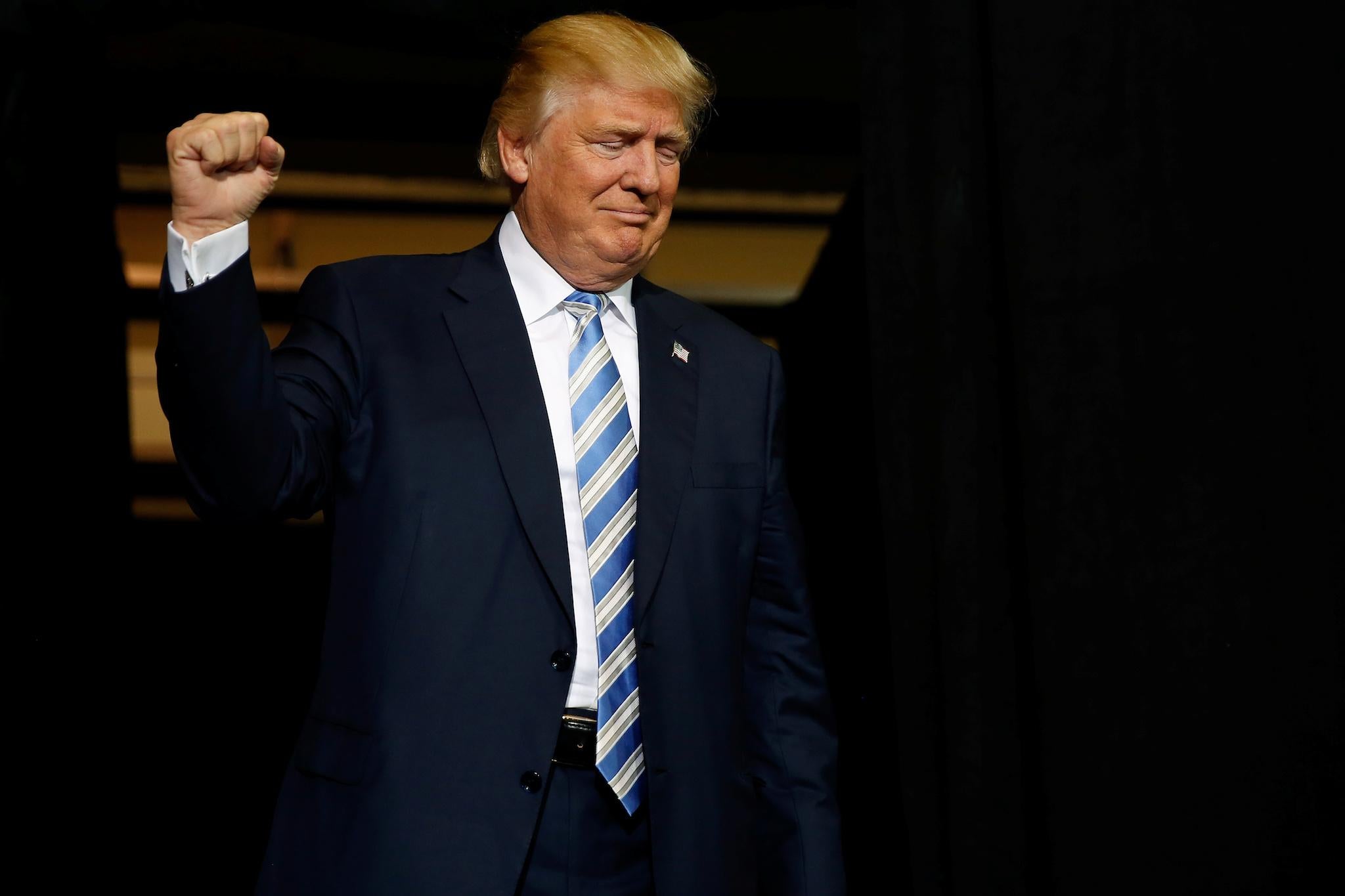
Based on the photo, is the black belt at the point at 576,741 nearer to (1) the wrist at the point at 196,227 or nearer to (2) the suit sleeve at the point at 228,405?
(2) the suit sleeve at the point at 228,405

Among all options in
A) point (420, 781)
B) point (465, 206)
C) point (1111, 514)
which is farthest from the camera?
point (465, 206)

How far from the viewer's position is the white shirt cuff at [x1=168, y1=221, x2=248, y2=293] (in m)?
1.32

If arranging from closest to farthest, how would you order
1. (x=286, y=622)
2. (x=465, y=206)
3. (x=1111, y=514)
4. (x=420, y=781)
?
(x=420, y=781), (x=1111, y=514), (x=286, y=622), (x=465, y=206)

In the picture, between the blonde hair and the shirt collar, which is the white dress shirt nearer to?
the shirt collar

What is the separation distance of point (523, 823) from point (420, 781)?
0.40 feet

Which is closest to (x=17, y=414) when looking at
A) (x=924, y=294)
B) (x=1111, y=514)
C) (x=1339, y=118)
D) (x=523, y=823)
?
(x=523, y=823)

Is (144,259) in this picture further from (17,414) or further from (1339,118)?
(1339,118)

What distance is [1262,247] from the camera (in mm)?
2033

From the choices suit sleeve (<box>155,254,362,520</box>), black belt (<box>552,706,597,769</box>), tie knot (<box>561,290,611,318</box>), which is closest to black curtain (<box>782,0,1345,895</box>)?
tie knot (<box>561,290,611,318</box>)

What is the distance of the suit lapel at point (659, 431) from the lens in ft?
5.37

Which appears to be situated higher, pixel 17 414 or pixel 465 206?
pixel 465 206

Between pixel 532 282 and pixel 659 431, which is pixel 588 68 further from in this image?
pixel 659 431

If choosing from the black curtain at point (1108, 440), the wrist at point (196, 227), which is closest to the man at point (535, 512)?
the wrist at point (196, 227)

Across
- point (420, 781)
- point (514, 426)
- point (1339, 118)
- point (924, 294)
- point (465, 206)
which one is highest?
point (465, 206)
